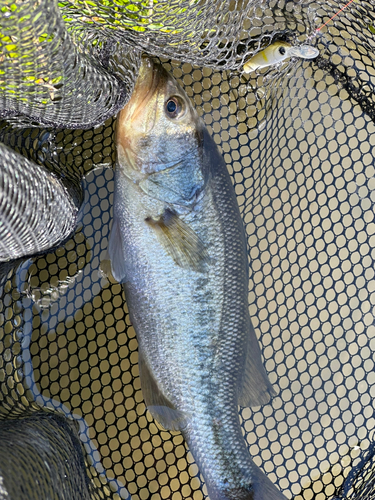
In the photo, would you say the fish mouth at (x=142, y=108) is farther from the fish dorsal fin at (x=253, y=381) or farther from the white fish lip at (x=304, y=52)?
the fish dorsal fin at (x=253, y=381)

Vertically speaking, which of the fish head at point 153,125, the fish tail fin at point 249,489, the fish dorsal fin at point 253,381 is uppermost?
the fish head at point 153,125

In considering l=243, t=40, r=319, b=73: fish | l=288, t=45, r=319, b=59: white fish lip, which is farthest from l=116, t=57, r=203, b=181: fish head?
l=288, t=45, r=319, b=59: white fish lip

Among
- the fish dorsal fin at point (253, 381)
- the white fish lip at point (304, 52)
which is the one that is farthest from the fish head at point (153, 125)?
the fish dorsal fin at point (253, 381)

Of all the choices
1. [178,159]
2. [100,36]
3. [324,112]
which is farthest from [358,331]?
[100,36]

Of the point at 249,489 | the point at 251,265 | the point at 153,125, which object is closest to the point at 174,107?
the point at 153,125

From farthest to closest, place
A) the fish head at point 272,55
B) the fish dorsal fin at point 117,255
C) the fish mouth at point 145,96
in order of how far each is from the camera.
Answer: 1. the fish head at point 272,55
2. the fish dorsal fin at point 117,255
3. the fish mouth at point 145,96

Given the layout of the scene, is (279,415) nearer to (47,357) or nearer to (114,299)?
(114,299)

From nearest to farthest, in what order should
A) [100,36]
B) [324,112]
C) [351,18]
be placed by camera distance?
[100,36] < [351,18] < [324,112]
